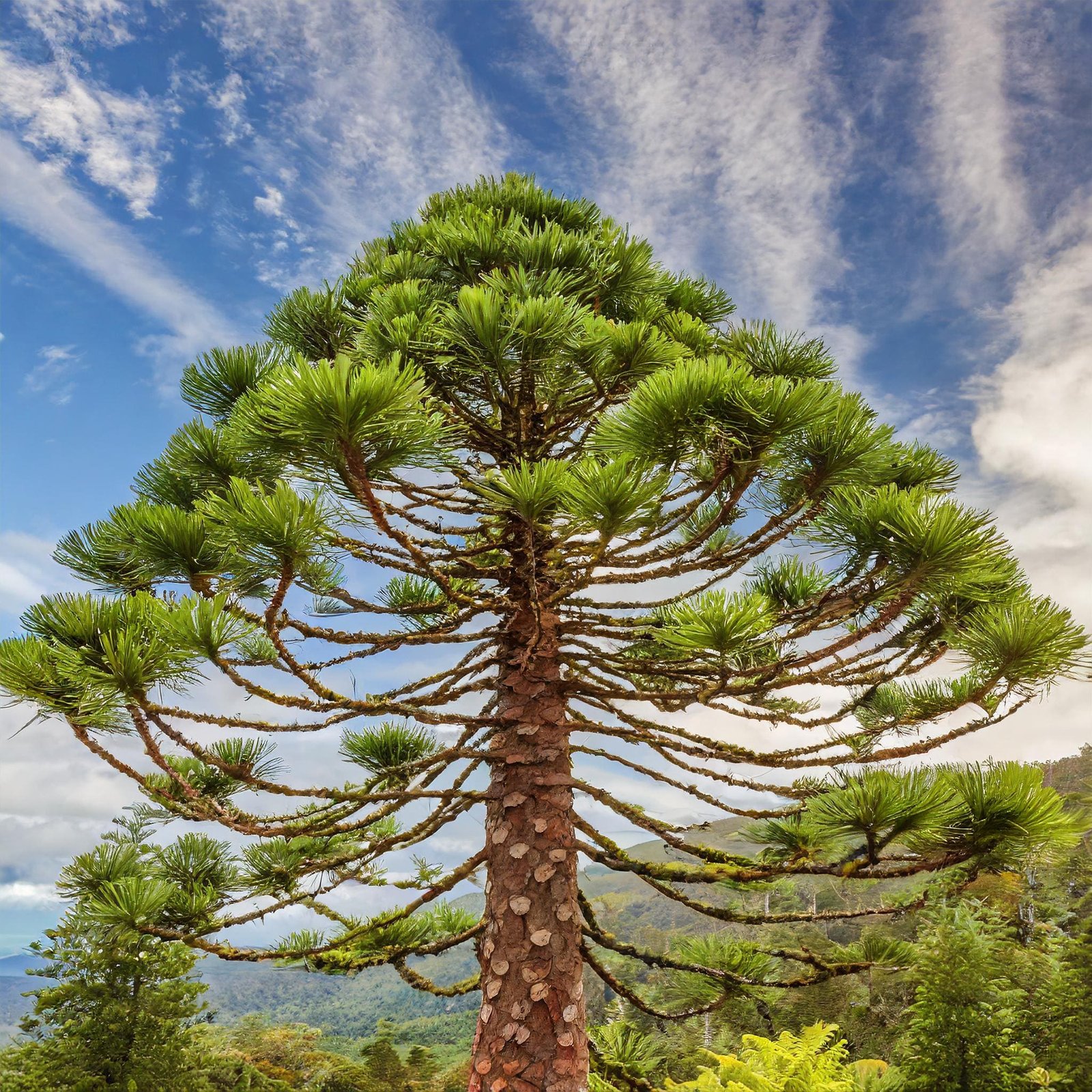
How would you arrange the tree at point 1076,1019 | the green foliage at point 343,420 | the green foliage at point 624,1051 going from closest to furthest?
1. the green foliage at point 343,420
2. the green foliage at point 624,1051
3. the tree at point 1076,1019

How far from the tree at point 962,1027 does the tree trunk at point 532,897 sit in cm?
531

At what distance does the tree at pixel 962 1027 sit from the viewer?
609cm

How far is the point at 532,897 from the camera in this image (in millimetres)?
2477

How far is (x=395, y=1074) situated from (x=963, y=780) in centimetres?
1442

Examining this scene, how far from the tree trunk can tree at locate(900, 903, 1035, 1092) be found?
531 centimetres

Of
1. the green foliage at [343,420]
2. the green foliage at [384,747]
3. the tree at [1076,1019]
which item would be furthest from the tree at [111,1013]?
the tree at [1076,1019]

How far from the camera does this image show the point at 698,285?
381 cm

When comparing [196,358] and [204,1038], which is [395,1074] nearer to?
[204,1038]

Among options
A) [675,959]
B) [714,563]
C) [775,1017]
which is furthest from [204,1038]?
[714,563]

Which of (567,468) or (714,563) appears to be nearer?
(567,468)

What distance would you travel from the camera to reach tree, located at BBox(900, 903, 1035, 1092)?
6.09 m

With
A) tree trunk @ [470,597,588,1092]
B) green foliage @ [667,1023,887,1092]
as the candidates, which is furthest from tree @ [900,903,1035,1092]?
tree trunk @ [470,597,588,1092]

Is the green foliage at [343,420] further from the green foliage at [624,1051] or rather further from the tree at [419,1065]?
the tree at [419,1065]

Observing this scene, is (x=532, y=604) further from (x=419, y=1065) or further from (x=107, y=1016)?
(x=419, y=1065)
